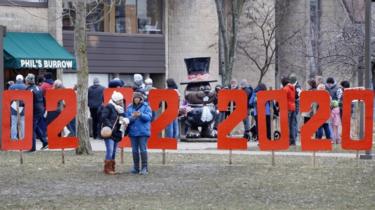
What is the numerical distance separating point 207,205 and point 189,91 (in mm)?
13485

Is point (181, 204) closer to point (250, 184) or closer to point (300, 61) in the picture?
point (250, 184)

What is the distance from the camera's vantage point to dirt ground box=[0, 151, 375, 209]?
1266cm

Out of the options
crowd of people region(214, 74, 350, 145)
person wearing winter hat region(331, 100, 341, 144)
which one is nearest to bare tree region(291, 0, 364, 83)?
crowd of people region(214, 74, 350, 145)

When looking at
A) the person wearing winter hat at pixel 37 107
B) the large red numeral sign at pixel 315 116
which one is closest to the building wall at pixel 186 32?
the person wearing winter hat at pixel 37 107

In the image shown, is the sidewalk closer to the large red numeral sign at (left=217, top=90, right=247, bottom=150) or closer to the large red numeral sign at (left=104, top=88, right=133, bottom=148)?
the large red numeral sign at (left=217, top=90, right=247, bottom=150)

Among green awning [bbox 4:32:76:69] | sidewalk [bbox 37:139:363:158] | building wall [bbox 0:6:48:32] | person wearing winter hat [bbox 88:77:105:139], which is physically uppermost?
building wall [bbox 0:6:48:32]

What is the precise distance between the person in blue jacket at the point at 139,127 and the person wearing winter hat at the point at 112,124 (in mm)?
177

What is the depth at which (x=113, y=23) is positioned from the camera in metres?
34.9

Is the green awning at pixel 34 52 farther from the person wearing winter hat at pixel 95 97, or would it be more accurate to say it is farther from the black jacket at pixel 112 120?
the black jacket at pixel 112 120

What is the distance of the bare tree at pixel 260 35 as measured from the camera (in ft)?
132

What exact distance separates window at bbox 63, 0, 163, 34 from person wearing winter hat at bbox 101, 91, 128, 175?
18.0 metres

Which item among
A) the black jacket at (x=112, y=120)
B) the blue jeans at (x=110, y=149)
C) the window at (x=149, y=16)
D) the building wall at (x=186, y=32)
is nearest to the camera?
the black jacket at (x=112, y=120)

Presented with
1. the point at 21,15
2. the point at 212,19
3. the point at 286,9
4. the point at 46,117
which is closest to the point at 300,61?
the point at 286,9

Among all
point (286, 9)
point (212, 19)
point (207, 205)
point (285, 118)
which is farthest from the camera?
point (286, 9)
